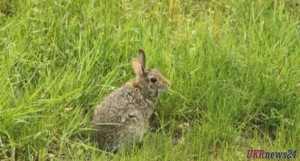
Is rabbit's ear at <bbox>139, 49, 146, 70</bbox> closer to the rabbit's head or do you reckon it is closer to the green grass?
the rabbit's head

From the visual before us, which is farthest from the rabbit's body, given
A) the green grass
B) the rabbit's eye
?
the rabbit's eye

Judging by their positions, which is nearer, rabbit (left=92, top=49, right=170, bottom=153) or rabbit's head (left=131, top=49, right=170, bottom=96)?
rabbit (left=92, top=49, right=170, bottom=153)

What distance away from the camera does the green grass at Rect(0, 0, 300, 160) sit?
17.4 feet

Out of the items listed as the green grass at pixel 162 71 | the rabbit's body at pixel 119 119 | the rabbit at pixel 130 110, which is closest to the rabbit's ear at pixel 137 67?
the rabbit at pixel 130 110

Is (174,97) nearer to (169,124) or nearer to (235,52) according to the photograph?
(169,124)

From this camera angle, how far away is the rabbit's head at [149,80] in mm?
5648

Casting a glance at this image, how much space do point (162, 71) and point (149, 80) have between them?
416 mm

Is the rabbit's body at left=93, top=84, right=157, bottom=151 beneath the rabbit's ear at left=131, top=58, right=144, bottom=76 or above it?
beneath

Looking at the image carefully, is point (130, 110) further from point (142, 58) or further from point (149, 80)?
point (142, 58)

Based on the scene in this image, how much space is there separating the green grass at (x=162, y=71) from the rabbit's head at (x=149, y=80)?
0.20 m

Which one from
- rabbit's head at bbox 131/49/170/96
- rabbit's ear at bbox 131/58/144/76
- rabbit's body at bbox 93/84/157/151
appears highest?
rabbit's ear at bbox 131/58/144/76

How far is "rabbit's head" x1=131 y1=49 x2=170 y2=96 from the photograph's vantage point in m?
5.65

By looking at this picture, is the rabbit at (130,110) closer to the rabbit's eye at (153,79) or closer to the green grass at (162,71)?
the rabbit's eye at (153,79)

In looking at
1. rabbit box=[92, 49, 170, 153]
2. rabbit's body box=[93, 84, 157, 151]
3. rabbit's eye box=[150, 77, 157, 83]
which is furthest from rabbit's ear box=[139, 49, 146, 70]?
rabbit's body box=[93, 84, 157, 151]
